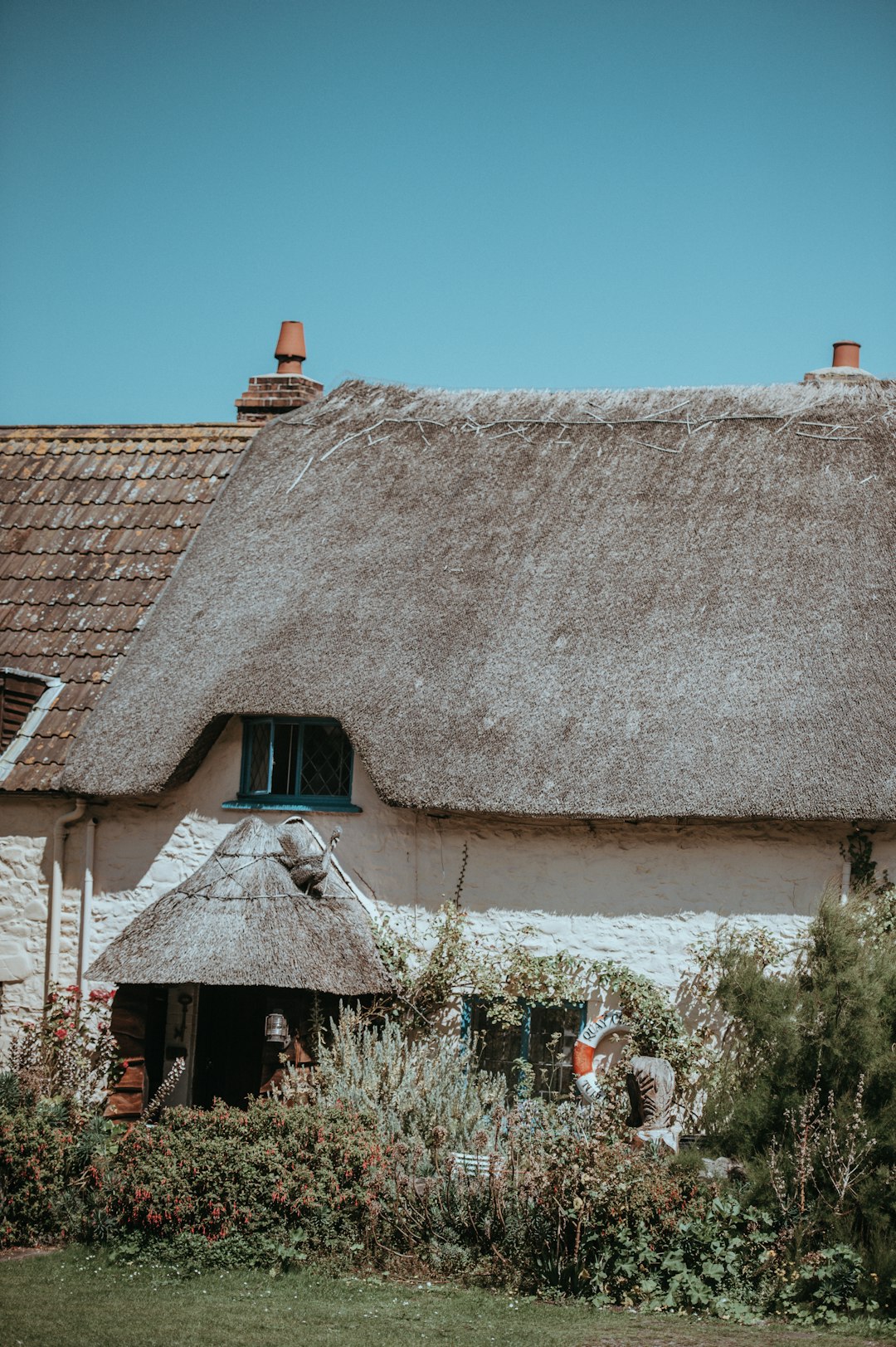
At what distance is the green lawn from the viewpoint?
23.4 feet

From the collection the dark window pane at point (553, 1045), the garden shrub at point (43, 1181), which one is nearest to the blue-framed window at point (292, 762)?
the dark window pane at point (553, 1045)

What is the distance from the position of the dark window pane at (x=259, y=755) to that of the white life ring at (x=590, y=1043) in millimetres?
3470

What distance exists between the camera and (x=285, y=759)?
12.4m

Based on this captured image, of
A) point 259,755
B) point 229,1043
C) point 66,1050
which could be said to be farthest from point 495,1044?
point 66,1050

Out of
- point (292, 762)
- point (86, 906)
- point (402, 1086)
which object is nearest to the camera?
point (402, 1086)

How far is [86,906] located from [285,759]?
2128 millimetres

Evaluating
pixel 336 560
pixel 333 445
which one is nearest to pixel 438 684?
pixel 336 560

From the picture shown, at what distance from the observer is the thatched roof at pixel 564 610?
1085 centimetres

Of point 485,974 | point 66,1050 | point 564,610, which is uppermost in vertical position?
point 564,610

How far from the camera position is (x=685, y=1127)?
10453 mm

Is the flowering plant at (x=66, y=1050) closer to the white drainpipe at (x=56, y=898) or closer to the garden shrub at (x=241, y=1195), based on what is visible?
the white drainpipe at (x=56, y=898)

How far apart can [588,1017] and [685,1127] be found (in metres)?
1.17

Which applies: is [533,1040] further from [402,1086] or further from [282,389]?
[282,389]

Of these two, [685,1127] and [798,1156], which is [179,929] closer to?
[685,1127]
